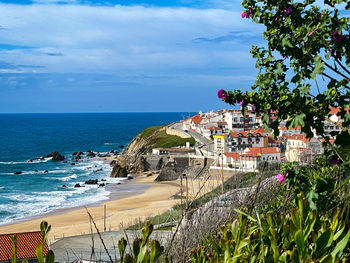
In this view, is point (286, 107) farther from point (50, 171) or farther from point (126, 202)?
point (50, 171)

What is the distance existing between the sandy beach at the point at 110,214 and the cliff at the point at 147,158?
9.38 metres

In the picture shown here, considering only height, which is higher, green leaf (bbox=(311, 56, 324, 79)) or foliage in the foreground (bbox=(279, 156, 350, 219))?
green leaf (bbox=(311, 56, 324, 79))

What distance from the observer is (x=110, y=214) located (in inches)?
1277

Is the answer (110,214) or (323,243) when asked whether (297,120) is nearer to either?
(323,243)

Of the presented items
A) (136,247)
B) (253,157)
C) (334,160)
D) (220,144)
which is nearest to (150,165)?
(220,144)

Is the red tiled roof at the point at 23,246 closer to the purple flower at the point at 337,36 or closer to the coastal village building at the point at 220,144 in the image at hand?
the purple flower at the point at 337,36

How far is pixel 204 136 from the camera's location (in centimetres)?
7375

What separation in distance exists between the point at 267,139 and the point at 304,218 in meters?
54.5

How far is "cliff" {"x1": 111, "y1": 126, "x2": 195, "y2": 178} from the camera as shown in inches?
2221

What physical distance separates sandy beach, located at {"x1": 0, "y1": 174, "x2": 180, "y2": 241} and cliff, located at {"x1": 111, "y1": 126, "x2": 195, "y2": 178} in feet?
30.8

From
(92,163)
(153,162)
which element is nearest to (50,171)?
(92,163)

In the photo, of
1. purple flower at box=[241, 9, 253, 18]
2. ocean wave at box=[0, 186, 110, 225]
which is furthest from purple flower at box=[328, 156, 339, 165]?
ocean wave at box=[0, 186, 110, 225]

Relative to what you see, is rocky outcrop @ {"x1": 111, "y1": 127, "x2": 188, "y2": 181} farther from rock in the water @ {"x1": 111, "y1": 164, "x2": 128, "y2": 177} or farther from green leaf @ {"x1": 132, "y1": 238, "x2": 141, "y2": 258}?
green leaf @ {"x1": 132, "y1": 238, "x2": 141, "y2": 258}

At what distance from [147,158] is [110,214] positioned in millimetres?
28158
